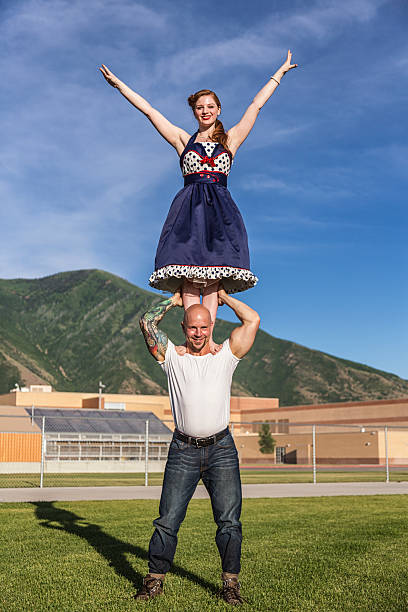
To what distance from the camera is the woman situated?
4.12 meters

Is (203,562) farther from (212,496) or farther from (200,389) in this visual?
(200,389)

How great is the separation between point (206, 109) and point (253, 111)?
42 centimetres

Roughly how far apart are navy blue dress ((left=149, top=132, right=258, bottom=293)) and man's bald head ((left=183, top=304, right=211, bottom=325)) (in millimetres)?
164

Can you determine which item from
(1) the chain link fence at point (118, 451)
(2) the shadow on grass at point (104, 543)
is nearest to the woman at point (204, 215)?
(2) the shadow on grass at point (104, 543)

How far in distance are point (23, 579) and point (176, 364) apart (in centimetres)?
204

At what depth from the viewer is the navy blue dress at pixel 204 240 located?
4.10 metres

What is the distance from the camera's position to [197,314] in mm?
4191

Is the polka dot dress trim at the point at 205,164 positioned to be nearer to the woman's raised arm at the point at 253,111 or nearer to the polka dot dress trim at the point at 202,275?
the woman's raised arm at the point at 253,111

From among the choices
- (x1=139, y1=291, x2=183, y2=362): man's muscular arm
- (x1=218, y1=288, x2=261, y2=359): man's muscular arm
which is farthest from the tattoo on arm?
(x1=218, y1=288, x2=261, y2=359): man's muscular arm

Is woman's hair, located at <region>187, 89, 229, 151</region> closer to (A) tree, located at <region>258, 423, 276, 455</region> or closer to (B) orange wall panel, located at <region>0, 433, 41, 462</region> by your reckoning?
(B) orange wall panel, located at <region>0, 433, 41, 462</region>

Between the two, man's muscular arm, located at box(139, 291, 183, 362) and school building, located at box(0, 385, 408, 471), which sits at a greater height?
man's muscular arm, located at box(139, 291, 183, 362)

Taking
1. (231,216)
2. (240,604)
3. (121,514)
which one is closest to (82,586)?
(240,604)

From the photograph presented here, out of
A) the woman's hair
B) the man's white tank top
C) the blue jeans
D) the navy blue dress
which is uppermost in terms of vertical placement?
the woman's hair

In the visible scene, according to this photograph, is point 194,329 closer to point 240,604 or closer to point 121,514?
point 240,604
